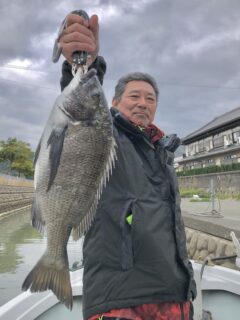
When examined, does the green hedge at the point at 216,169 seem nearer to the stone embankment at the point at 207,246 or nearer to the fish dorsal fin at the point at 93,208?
the stone embankment at the point at 207,246

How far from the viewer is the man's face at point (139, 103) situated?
259 cm

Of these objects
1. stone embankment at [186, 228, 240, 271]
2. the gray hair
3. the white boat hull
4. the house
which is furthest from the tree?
the gray hair

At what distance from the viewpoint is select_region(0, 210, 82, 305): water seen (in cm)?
878

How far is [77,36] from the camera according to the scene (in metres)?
2.21

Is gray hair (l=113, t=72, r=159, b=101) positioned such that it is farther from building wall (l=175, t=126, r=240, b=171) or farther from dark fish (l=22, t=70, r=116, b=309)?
A: building wall (l=175, t=126, r=240, b=171)

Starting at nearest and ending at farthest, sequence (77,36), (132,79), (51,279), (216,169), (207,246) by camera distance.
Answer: (51,279), (77,36), (132,79), (207,246), (216,169)

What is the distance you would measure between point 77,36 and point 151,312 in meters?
1.71

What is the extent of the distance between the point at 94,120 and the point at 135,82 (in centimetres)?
75

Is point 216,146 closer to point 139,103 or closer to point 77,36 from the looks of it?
point 139,103

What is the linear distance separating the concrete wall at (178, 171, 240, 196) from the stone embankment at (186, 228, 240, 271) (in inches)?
559

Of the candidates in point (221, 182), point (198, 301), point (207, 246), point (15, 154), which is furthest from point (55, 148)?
point (15, 154)

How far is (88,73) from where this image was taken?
84.3 inches

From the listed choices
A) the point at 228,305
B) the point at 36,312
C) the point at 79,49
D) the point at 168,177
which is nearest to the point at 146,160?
the point at 168,177

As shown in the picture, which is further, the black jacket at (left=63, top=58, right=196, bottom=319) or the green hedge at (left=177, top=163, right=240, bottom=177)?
the green hedge at (left=177, top=163, right=240, bottom=177)
